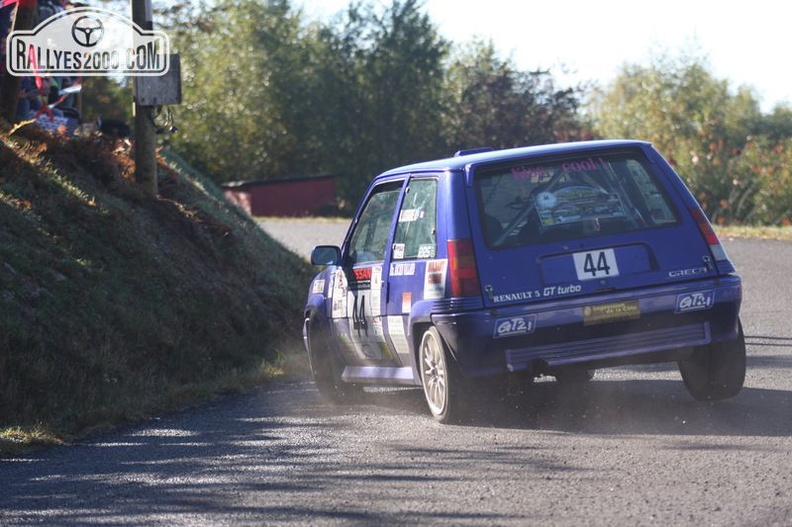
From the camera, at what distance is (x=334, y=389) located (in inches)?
417

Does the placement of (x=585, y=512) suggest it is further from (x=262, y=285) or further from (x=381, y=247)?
(x=262, y=285)

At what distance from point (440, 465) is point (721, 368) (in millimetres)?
2355

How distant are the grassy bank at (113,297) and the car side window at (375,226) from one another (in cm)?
190

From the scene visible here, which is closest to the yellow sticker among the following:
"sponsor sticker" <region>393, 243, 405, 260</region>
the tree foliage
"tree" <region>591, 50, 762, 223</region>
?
"sponsor sticker" <region>393, 243, 405, 260</region>

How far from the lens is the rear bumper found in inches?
323

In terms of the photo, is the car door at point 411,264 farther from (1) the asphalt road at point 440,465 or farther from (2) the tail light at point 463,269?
(1) the asphalt road at point 440,465

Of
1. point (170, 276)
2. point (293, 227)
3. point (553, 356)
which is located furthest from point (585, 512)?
point (293, 227)

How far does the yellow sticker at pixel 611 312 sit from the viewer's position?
825cm

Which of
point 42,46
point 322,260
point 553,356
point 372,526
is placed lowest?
point 372,526

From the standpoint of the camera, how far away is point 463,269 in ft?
27.2

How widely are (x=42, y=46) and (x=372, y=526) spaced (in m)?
14.7

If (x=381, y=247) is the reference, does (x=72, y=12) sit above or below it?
above

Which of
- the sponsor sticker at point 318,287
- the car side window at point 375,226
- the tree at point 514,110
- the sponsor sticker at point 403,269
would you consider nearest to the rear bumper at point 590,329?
the sponsor sticker at point 403,269

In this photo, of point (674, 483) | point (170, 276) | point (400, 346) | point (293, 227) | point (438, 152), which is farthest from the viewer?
point (438, 152)
